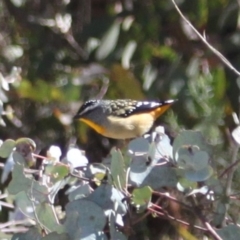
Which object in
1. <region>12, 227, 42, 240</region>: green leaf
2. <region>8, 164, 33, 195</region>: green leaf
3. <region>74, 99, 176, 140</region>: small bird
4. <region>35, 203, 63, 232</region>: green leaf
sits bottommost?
<region>74, 99, 176, 140</region>: small bird

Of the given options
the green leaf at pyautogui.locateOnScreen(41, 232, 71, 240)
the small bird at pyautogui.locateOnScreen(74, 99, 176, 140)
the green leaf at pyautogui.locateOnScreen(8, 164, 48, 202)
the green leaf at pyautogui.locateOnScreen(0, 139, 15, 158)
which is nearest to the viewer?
the green leaf at pyautogui.locateOnScreen(41, 232, 71, 240)

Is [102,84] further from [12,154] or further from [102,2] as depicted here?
[12,154]

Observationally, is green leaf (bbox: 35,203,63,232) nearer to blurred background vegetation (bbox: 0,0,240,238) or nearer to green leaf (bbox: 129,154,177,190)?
green leaf (bbox: 129,154,177,190)

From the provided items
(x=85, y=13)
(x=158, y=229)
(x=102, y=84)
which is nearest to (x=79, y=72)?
(x=102, y=84)

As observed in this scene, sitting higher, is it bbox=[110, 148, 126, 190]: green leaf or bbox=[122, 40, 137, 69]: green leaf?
bbox=[110, 148, 126, 190]: green leaf

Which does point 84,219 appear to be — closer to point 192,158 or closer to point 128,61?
point 192,158

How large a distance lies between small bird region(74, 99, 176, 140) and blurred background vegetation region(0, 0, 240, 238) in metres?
0.08

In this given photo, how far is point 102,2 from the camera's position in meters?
3.72

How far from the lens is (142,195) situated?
1.33m

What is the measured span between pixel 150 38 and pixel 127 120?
43 cm

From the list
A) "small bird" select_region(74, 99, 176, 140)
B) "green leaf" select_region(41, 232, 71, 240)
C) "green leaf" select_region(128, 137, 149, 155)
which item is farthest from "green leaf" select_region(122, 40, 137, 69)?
"green leaf" select_region(41, 232, 71, 240)

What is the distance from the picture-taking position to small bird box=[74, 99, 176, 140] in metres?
3.11

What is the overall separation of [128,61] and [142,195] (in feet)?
6.29

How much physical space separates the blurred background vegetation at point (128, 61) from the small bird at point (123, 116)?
0.08 meters
